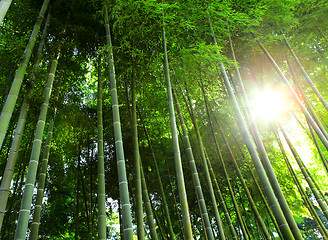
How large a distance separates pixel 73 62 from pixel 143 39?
1656mm

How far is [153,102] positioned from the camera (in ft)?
17.0

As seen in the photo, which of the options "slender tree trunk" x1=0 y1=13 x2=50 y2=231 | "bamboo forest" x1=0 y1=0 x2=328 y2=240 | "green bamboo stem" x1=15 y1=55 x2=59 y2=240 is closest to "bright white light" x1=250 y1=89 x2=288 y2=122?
"bamboo forest" x1=0 y1=0 x2=328 y2=240

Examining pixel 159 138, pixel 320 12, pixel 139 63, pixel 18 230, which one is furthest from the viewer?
pixel 159 138

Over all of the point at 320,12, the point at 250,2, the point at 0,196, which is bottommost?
the point at 0,196

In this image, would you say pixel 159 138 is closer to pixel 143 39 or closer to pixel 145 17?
pixel 143 39

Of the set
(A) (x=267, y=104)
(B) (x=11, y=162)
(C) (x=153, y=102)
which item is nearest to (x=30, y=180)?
(B) (x=11, y=162)

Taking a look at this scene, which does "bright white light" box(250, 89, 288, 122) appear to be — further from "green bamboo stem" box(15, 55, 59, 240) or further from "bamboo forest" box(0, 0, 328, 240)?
"green bamboo stem" box(15, 55, 59, 240)

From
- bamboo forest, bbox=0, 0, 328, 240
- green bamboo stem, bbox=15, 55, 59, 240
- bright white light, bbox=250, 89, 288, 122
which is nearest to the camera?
green bamboo stem, bbox=15, 55, 59, 240

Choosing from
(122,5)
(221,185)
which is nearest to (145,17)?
(122,5)

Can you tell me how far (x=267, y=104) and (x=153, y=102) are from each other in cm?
271

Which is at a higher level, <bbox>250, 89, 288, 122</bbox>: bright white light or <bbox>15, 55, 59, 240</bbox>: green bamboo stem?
<bbox>250, 89, 288, 122</bbox>: bright white light

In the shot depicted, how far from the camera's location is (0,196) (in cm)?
212

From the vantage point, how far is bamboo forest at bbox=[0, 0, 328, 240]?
253 centimetres

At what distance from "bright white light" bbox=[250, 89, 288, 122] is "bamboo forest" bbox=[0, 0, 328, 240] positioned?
3cm
